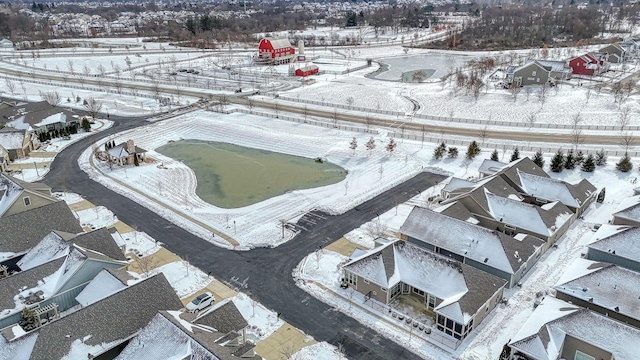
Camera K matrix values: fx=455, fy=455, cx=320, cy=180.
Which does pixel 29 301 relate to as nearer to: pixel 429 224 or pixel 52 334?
pixel 52 334

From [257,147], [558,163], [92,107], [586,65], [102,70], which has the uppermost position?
[102,70]

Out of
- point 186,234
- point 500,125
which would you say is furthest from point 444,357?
point 500,125

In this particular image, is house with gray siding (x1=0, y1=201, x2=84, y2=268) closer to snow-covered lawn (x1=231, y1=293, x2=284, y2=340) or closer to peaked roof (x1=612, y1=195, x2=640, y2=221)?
snow-covered lawn (x1=231, y1=293, x2=284, y2=340)

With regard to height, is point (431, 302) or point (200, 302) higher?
point (200, 302)

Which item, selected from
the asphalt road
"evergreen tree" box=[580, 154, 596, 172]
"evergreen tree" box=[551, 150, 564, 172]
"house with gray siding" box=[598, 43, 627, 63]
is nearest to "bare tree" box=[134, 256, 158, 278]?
the asphalt road

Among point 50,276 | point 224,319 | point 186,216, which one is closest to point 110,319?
point 224,319

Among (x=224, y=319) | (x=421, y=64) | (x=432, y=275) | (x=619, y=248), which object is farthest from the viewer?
(x=421, y=64)

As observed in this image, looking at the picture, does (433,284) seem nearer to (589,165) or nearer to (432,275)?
(432,275)

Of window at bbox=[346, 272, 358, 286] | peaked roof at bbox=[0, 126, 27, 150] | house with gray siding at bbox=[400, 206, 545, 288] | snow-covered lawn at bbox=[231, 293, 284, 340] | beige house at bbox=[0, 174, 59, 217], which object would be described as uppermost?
peaked roof at bbox=[0, 126, 27, 150]
